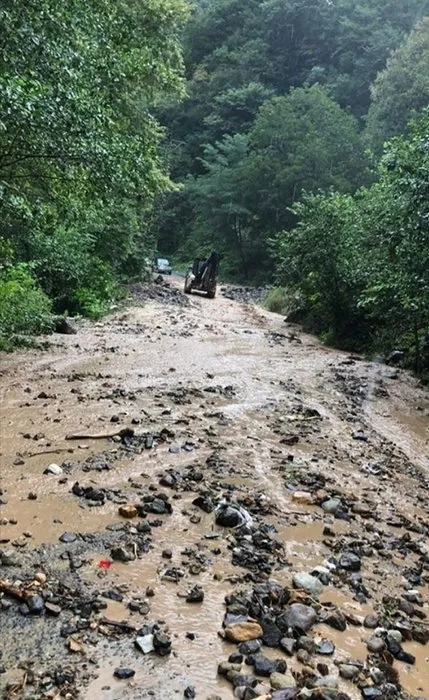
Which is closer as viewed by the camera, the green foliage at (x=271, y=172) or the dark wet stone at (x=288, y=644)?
the dark wet stone at (x=288, y=644)

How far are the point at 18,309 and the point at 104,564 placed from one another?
8.78 metres

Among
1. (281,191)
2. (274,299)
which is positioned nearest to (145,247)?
(274,299)

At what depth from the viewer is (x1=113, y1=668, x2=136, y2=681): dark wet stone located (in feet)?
8.29

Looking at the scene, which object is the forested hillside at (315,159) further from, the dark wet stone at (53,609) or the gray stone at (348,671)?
the dark wet stone at (53,609)

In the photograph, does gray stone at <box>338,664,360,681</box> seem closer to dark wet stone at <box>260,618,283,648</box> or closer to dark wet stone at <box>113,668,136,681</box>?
dark wet stone at <box>260,618,283,648</box>

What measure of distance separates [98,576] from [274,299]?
21265 mm

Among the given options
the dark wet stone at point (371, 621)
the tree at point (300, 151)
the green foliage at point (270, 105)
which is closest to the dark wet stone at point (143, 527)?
the dark wet stone at point (371, 621)

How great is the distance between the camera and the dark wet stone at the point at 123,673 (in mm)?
2528

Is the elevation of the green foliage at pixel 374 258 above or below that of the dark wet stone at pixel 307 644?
above


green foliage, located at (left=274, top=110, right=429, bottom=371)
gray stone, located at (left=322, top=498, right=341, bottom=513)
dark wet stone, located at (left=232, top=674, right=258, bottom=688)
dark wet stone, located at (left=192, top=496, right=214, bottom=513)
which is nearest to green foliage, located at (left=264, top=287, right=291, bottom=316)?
green foliage, located at (left=274, top=110, right=429, bottom=371)

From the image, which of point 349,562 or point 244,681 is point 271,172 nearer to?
point 349,562

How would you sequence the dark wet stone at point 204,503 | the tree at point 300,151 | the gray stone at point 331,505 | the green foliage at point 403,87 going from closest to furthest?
the dark wet stone at point 204,503 < the gray stone at point 331,505 < the green foliage at point 403,87 < the tree at point 300,151

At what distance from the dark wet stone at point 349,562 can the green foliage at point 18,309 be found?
789 centimetres

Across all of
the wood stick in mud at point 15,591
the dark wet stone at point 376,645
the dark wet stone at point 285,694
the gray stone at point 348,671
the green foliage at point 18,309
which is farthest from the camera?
the green foliage at point 18,309
